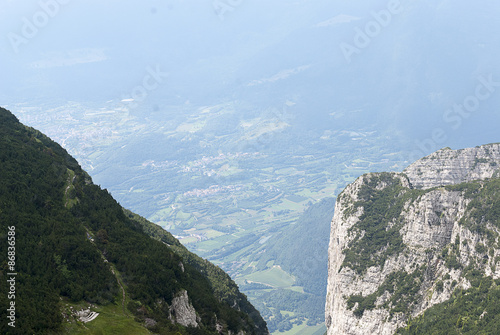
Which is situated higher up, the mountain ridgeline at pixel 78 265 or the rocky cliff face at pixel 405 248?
the mountain ridgeline at pixel 78 265

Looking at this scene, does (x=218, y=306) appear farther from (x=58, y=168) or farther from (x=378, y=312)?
(x=378, y=312)

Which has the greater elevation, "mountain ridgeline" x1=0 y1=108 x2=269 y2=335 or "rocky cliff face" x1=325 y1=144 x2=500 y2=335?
"mountain ridgeline" x1=0 y1=108 x2=269 y2=335

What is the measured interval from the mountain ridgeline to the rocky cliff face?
43.6 m

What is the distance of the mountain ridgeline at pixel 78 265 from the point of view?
46469 mm

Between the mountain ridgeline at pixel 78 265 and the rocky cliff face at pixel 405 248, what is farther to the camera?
the rocky cliff face at pixel 405 248

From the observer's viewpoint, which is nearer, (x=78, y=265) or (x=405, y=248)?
Answer: (x=78, y=265)

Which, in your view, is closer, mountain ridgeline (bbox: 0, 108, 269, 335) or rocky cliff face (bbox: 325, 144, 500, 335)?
mountain ridgeline (bbox: 0, 108, 269, 335)

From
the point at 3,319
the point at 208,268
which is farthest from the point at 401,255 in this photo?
the point at 3,319

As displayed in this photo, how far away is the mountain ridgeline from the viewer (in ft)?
152

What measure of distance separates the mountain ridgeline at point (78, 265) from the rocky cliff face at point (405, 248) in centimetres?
4360

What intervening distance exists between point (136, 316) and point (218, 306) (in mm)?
20742

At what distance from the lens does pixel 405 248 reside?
118m

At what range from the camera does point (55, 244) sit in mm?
54875

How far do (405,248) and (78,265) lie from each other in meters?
83.1
